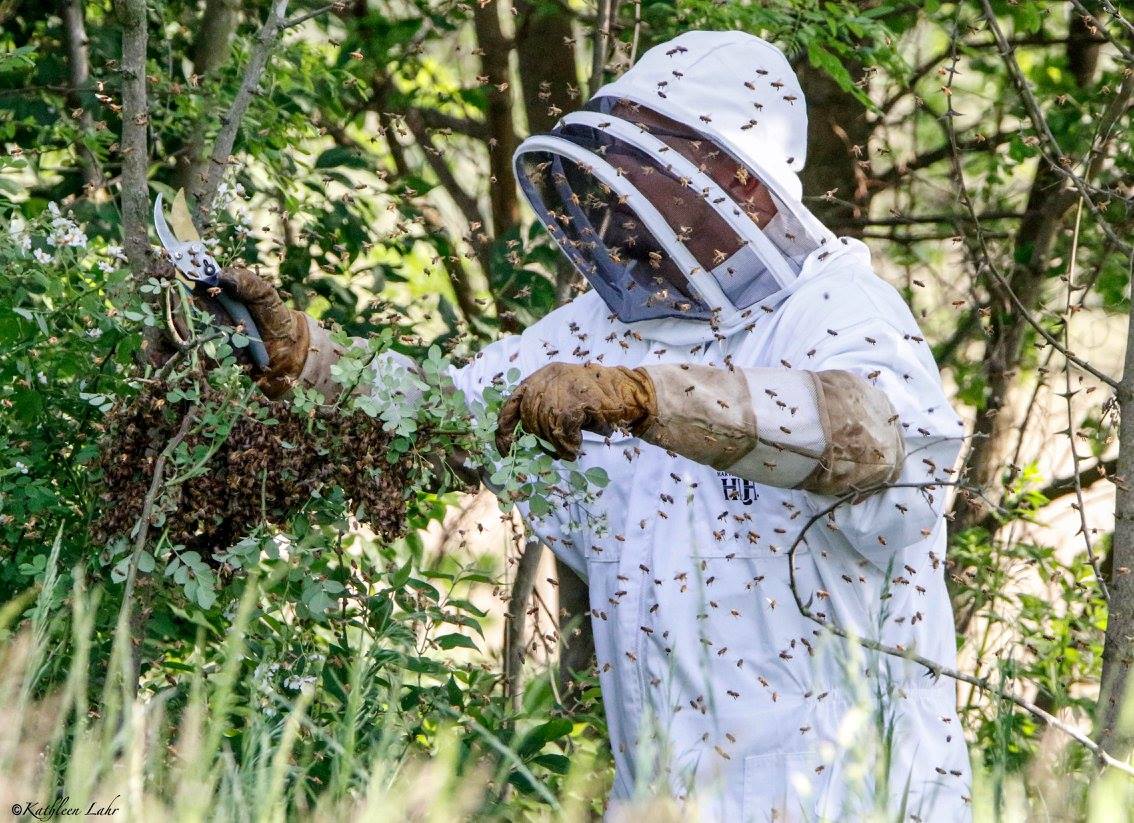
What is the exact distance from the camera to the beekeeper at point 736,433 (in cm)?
254

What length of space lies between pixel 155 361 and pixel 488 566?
0.99m

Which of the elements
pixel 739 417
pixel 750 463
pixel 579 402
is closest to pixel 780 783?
pixel 750 463

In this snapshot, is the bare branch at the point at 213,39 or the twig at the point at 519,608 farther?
the bare branch at the point at 213,39

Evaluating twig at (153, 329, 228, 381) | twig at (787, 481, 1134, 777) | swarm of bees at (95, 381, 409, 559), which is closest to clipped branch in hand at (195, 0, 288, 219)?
twig at (153, 329, 228, 381)

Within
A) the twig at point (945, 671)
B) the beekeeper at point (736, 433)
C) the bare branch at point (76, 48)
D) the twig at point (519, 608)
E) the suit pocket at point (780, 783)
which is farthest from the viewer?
the bare branch at point (76, 48)

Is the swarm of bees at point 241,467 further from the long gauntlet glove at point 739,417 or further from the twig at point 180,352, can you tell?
the long gauntlet glove at point 739,417

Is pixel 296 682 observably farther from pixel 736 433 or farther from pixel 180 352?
pixel 736 433

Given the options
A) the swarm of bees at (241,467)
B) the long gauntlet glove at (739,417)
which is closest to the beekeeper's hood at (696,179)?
the long gauntlet glove at (739,417)

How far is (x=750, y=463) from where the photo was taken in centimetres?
256

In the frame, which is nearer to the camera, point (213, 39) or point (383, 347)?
point (383, 347)

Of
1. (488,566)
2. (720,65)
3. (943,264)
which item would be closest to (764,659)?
(488,566)

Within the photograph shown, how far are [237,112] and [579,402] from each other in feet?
3.39

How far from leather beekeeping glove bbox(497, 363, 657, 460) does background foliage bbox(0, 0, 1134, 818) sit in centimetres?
10

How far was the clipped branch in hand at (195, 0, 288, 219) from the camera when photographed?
2.83 metres
